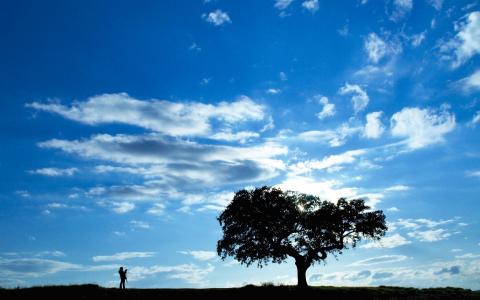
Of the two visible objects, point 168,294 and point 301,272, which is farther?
point 301,272

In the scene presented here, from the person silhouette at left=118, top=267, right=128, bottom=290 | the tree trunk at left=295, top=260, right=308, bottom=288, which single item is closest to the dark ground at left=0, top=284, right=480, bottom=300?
the person silhouette at left=118, top=267, right=128, bottom=290

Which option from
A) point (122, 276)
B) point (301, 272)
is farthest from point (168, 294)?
point (301, 272)

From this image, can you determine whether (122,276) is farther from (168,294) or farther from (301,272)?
(301,272)

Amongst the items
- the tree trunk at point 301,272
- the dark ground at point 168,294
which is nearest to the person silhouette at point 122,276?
the dark ground at point 168,294

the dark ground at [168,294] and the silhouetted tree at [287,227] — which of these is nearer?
the dark ground at [168,294]

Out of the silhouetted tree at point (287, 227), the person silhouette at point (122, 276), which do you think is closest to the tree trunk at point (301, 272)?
the silhouetted tree at point (287, 227)

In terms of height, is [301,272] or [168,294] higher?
[301,272]

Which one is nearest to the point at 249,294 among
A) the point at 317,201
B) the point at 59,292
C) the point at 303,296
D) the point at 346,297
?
the point at 303,296

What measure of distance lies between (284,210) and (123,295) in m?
29.0

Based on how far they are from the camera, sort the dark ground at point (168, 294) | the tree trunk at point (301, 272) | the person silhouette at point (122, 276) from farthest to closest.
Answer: the tree trunk at point (301, 272), the person silhouette at point (122, 276), the dark ground at point (168, 294)

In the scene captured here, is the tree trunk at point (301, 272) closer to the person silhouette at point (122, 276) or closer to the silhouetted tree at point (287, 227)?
the silhouetted tree at point (287, 227)

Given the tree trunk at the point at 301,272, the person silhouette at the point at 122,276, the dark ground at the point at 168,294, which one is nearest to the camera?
the dark ground at the point at 168,294

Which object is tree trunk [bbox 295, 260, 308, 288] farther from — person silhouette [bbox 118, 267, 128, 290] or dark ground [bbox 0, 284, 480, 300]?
person silhouette [bbox 118, 267, 128, 290]

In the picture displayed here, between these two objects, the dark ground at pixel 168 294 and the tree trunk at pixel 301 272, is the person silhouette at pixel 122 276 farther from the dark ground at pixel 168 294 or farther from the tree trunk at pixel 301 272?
the tree trunk at pixel 301 272
